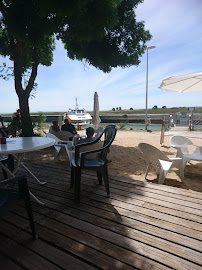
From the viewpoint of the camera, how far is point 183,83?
17.2ft

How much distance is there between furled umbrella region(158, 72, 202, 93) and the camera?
492cm

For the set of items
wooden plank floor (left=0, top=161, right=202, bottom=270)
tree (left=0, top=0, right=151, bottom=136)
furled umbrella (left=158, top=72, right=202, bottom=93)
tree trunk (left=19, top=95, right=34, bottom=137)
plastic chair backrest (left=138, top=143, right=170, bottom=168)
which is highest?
tree (left=0, top=0, right=151, bottom=136)

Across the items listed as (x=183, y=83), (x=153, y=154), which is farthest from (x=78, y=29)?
(x=153, y=154)

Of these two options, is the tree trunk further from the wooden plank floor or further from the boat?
the boat

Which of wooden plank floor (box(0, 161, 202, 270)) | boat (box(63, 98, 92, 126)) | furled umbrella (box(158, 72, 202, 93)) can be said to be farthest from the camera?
boat (box(63, 98, 92, 126))

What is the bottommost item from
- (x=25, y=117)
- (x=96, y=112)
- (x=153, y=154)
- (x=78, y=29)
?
(x=153, y=154)

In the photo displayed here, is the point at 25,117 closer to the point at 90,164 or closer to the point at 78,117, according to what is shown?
the point at 90,164

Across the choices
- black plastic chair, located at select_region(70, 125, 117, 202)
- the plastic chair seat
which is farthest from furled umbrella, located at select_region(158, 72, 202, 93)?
the plastic chair seat

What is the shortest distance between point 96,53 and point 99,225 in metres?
6.90

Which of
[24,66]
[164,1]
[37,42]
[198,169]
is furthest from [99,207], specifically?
[24,66]

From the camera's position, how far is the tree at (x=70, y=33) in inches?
190

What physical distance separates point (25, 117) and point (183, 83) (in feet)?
20.3

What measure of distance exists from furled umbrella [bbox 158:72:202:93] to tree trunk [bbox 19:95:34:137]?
5.33 meters

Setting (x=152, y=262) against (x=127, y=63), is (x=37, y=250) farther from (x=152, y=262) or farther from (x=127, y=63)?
(x=127, y=63)
